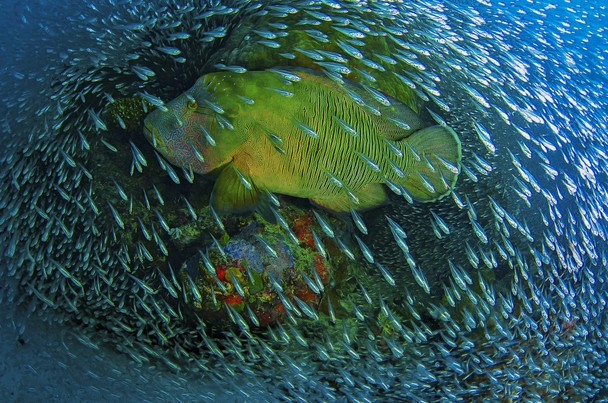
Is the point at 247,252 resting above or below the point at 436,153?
below

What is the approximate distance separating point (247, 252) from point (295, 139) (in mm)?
1268

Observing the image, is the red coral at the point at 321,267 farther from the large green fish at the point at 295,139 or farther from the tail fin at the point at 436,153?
the tail fin at the point at 436,153

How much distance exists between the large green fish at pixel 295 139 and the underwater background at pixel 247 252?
16 cm

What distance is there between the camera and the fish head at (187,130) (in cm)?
334

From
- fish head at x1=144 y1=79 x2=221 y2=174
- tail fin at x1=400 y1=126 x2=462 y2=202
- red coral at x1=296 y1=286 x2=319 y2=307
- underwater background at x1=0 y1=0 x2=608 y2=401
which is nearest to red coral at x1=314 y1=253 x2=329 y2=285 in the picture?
underwater background at x1=0 y1=0 x2=608 y2=401

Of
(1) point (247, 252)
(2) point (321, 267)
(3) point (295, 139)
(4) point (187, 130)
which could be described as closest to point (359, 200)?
(2) point (321, 267)

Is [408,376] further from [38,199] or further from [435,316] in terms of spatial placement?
[38,199]

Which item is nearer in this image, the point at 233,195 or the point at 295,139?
the point at 233,195

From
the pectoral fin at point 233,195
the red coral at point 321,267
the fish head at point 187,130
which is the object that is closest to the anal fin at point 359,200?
the red coral at point 321,267


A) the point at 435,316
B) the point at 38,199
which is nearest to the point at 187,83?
the point at 38,199

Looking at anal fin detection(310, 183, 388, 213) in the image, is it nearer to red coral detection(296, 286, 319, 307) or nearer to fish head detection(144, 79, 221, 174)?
red coral detection(296, 286, 319, 307)

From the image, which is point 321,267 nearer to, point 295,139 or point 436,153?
point 295,139

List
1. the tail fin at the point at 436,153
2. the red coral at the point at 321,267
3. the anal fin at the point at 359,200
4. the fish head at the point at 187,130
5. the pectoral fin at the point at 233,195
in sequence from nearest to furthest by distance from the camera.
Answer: the pectoral fin at the point at 233,195 < the fish head at the point at 187,130 < the tail fin at the point at 436,153 < the anal fin at the point at 359,200 < the red coral at the point at 321,267

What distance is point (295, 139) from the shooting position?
3449 mm
